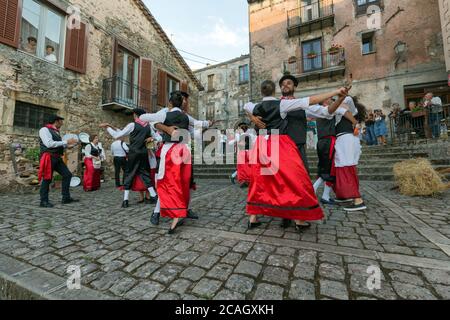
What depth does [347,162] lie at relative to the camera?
3471 millimetres

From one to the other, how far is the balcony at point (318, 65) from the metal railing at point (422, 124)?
5210 mm

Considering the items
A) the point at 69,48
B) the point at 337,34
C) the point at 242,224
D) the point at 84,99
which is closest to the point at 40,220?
the point at 242,224

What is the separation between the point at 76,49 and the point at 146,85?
3660mm

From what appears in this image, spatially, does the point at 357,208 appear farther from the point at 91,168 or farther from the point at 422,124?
the point at 422,124

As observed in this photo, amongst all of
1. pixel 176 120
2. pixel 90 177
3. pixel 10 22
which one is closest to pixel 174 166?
pixel 176 120

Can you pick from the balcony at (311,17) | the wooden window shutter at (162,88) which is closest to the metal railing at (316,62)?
the balcony at (311,17)

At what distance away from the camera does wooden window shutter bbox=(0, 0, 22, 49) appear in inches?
261

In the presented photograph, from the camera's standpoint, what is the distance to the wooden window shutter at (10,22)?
6.62 metres

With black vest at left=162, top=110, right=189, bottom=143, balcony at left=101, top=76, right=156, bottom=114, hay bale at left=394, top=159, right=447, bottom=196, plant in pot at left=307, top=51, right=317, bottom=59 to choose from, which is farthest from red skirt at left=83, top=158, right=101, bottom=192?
plant in pot at left=307, top=51, right=317, bottom=59

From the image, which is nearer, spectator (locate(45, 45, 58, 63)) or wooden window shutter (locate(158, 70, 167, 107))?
spectator (locate(45, 45, 58, 63))

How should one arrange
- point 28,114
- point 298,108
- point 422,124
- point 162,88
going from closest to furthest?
1. point 298,108
2. point 28,114
3. point 422,124
4. point 162,88

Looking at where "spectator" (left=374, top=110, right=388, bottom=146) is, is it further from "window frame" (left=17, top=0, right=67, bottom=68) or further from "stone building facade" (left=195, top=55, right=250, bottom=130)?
"stone building facade" (left=195, top=55, right=250, bottom=130)

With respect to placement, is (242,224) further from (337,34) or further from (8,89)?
(337,34)

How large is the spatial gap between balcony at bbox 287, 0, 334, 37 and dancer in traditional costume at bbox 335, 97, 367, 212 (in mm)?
13759
